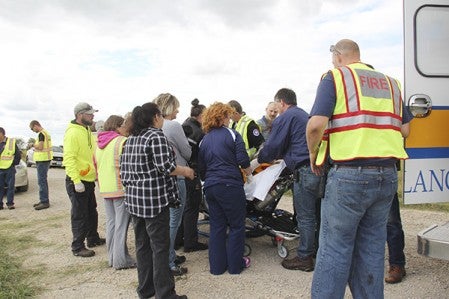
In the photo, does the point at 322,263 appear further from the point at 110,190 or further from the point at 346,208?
the point at 110,190

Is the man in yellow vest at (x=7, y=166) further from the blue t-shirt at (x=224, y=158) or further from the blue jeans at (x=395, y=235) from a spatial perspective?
the blue jeans at (x=395, y=235)

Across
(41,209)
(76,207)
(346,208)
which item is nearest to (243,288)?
(346,208)

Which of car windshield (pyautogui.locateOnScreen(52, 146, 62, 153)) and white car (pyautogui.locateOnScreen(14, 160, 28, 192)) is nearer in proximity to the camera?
white car (pyautogui.locateOnScreen(14, 160, 28, 192))

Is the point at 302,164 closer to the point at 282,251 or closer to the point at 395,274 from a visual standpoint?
the point at 282,251

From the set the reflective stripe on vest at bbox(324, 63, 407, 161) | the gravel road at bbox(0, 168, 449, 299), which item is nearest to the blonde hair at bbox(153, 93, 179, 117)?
the gravel road at bbox(0, 168, 449, 299)

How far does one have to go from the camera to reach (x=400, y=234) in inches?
170

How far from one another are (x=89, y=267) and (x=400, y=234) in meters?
3.76

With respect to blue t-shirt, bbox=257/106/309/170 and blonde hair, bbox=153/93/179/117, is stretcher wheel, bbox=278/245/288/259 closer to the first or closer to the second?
blue t-shirt, bbox=257/106/309/170

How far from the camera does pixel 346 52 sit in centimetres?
315

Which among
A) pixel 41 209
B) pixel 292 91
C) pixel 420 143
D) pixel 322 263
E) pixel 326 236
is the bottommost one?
pixel 41 209

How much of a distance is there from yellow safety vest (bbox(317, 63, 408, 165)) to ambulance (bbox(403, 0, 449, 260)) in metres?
0.68

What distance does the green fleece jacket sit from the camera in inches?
229

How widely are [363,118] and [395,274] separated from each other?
7.58 feet

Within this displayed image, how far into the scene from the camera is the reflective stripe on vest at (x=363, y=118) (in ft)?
9.31
